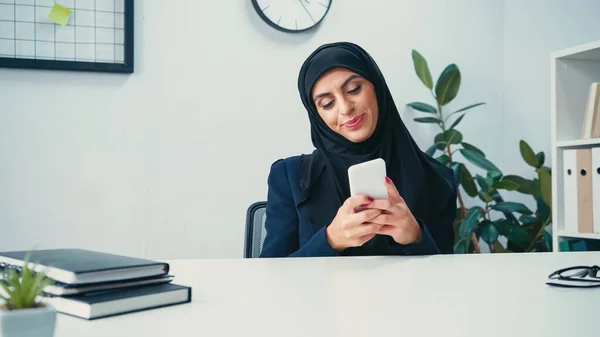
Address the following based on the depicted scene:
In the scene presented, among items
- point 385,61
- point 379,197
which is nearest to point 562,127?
point 385,61

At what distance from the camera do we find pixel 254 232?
1.85 m

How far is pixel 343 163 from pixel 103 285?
1066 millimetres

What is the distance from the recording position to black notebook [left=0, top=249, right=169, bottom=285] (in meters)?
0.74

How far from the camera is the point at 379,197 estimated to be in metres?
1.31

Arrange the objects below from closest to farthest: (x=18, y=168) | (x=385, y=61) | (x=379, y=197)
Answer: (x=379, y=197)
(x=18, y=168)
(x=385, y=61)

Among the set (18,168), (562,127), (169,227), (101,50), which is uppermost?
(101,50)

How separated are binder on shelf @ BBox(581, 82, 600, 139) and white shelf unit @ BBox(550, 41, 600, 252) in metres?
0.08

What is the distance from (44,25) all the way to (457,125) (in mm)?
1823

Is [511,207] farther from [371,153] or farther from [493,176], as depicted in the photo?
[371,153]

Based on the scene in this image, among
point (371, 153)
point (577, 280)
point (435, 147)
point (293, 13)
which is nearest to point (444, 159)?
point (435, 147)

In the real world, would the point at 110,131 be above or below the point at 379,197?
above

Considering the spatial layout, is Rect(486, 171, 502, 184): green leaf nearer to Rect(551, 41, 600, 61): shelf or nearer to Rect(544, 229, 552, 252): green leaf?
Rect(544, 229, 552, 252): green leaf

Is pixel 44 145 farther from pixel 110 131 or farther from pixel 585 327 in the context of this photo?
pixel 585 327

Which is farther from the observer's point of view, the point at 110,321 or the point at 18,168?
the point at 18,168
